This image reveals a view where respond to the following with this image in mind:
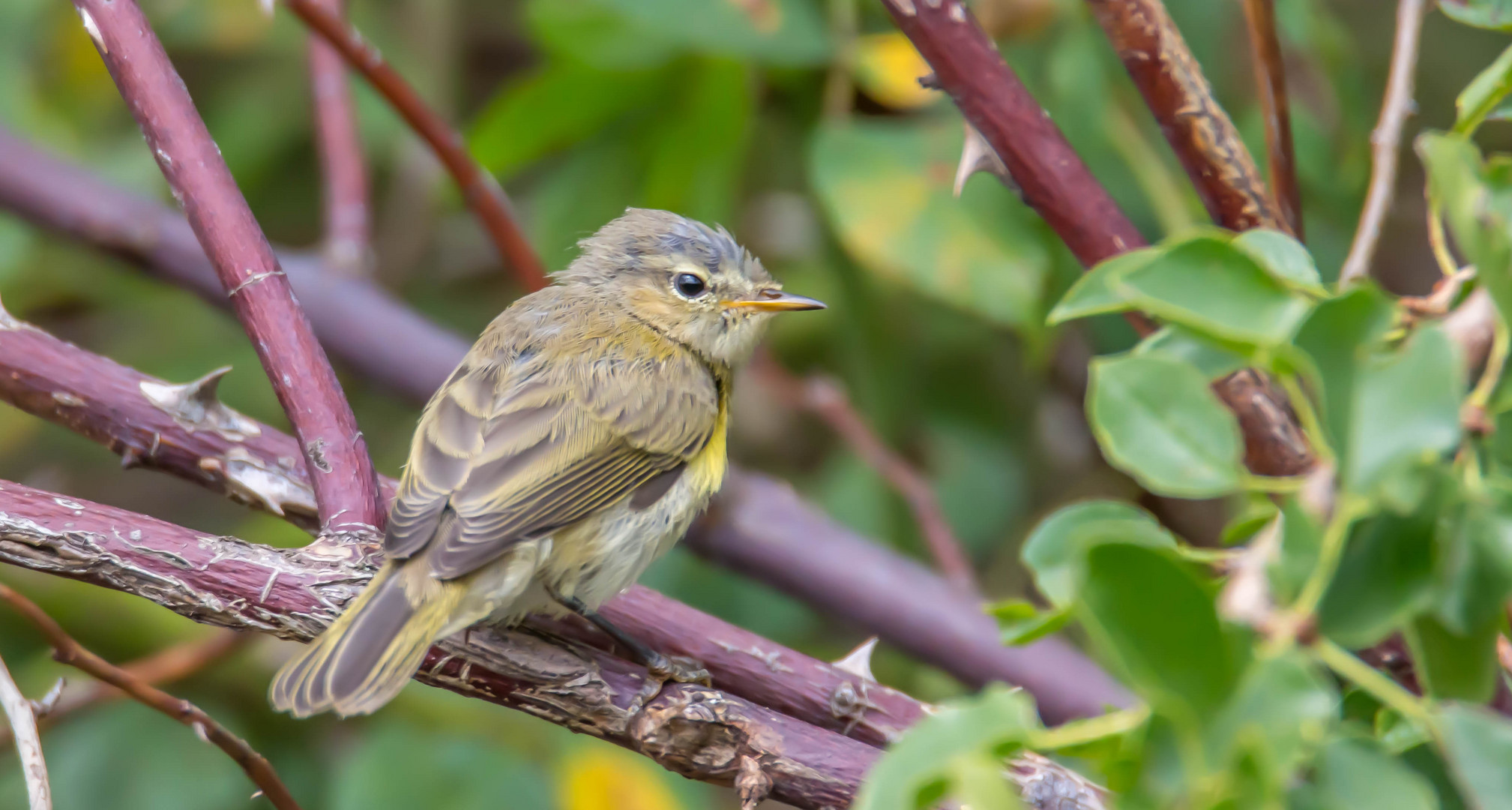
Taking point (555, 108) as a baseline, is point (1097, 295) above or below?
below

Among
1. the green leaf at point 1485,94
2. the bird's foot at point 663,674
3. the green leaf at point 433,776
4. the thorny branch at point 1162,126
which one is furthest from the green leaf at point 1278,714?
the green leaf at point 433,776

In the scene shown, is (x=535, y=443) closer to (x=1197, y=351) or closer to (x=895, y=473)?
(x=895, y=473)

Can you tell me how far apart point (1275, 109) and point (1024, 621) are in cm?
120

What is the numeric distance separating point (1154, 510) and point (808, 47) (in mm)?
1576

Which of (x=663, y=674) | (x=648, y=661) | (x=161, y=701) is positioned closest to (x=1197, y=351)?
(x=663, y=674)

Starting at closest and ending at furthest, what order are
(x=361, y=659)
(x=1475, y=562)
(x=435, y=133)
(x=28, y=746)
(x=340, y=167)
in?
(x=1475, y=562), (x=28, y=746), (x=361, y=659), (x=435, y=133), (x=340, y=167)

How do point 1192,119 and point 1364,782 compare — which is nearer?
point 1364,782

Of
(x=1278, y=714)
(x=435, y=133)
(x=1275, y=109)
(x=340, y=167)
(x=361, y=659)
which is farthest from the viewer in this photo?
(x=340, y=167)

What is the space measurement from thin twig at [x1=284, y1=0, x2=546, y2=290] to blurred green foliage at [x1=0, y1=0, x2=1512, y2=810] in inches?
19.2

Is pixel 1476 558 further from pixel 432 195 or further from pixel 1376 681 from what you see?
pixel 432 195

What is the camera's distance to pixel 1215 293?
80 centimetres

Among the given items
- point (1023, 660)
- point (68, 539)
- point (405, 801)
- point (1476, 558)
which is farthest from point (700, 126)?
point (1476, 558)

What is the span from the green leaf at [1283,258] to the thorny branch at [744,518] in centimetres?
173

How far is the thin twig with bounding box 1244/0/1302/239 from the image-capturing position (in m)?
1.84
